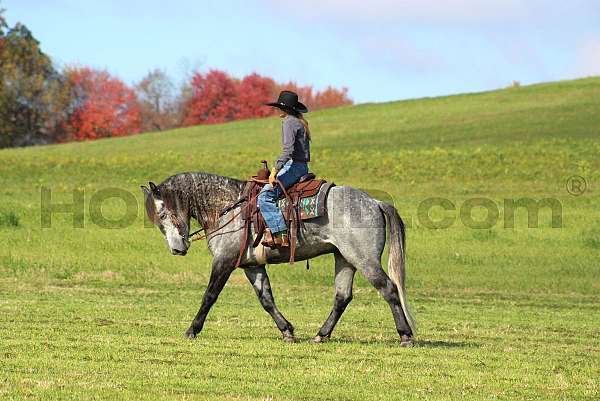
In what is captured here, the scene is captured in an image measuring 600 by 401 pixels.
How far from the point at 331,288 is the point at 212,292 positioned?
32.8 feet

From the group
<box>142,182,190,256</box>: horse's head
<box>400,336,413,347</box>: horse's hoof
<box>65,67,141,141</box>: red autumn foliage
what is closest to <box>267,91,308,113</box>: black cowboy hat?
<box>142,182,190,256</box>: horse's head

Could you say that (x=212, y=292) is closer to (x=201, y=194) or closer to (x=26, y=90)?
(x=201, y=194)

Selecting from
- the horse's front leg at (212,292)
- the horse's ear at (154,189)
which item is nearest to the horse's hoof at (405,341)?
the horse's front leg at (212,292)

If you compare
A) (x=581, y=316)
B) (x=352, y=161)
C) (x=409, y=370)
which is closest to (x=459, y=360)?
(x=409, y=370)

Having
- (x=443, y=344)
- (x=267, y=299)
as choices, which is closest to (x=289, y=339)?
(x=267, y=299)

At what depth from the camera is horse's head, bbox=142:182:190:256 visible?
13.6 meters

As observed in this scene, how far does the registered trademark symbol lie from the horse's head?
2508 centimetres

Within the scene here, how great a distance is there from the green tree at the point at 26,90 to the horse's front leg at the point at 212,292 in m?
67.5

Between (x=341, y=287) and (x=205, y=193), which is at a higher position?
(x=205, y=193)

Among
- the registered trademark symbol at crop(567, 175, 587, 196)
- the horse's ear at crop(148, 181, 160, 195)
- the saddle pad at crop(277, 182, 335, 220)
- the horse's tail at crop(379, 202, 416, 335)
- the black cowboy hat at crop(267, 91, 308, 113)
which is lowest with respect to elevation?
the horse's tail at crop(379, 202, 416, 335)

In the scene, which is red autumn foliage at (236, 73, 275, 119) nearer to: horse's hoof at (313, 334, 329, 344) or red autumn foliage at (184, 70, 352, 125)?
red autumn foliage at (184, 70, 352, 125)

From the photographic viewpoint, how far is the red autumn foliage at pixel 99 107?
3514 inches

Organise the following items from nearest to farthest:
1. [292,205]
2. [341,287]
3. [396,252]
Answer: [292,205], [396,252], [341,287]

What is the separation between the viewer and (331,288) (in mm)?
23188
